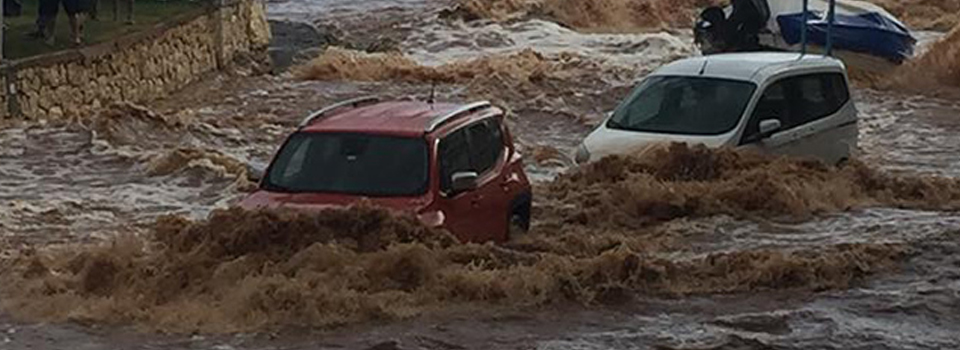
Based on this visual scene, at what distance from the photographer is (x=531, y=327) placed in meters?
10.7

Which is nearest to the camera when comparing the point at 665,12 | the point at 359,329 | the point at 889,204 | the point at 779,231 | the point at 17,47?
the point at 359,329

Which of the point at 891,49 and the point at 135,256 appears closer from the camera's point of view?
the point at 135,256

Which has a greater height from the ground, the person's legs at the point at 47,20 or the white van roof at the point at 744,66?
the white van roof at the point at 744,66

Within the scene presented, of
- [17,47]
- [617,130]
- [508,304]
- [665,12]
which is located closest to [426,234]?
[508,304]

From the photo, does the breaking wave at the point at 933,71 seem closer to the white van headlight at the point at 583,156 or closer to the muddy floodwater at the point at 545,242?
the muddy floodwater at the point at 545,242

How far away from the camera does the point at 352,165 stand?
507 inches

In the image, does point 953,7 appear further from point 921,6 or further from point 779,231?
point 779,231

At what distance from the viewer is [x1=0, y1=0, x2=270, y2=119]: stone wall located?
22.4m

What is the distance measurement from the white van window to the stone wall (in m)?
9.27

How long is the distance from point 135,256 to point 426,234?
2123mm

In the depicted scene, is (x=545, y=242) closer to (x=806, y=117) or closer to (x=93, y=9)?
(x=806, y=117)

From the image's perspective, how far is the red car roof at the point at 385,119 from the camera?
13.1 metres

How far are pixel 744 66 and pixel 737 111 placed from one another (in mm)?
832

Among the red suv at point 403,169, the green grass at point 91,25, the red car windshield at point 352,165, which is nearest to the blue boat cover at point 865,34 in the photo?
the green grass at point 91,25
